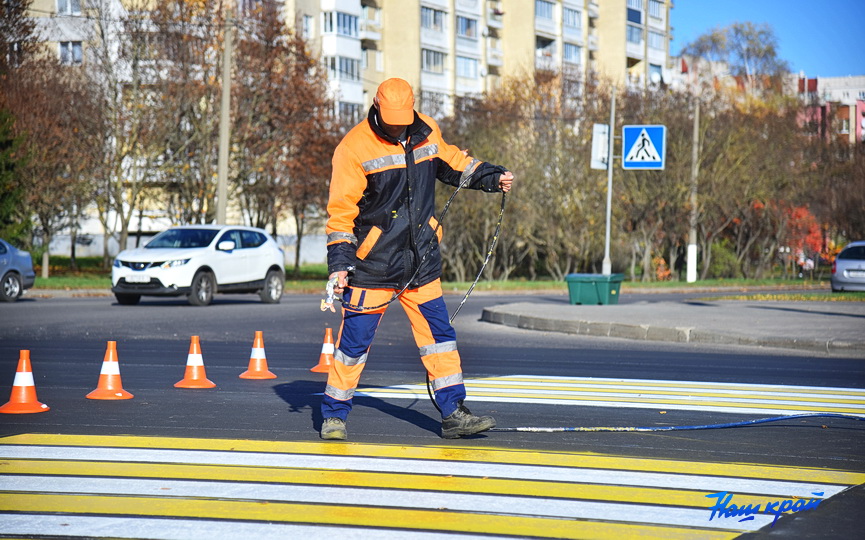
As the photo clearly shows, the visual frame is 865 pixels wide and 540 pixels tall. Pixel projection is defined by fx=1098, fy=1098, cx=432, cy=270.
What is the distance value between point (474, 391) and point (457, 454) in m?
3.16

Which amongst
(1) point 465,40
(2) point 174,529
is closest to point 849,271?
(2) point 174,529

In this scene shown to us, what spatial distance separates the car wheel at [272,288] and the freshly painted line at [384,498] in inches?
757

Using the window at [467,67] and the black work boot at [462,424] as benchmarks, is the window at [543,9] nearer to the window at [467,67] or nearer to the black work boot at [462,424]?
the window at [467,67]

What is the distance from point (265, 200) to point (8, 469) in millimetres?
40275

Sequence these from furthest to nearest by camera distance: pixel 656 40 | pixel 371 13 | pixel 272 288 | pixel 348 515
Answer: pixel 656 40, pixel 371 13, pixel 272 288, pixel 348 515

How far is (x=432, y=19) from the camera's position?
250 feet

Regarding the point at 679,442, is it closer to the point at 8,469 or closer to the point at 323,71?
the point at 8,469

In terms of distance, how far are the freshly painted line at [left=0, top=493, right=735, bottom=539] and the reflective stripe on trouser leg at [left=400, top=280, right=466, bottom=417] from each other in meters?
1.88

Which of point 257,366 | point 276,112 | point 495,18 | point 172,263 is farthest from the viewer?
point 495,18

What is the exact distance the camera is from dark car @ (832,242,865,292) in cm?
3319

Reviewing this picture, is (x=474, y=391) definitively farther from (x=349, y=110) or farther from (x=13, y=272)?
(x=349, y=110)

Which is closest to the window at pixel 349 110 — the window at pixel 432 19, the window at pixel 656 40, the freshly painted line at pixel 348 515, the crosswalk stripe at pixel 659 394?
the window at pixel 432 19

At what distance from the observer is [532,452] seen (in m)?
6.28

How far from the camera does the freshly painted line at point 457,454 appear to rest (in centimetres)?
577
